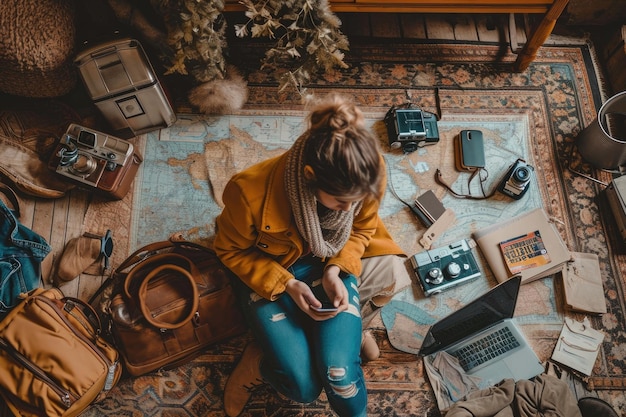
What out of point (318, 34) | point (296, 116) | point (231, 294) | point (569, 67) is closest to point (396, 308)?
point (231, 294)

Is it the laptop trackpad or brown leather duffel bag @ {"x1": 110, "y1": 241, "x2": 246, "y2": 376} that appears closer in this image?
brown leather duffel bag @ {"x1": 110, "y1": 241, "x2": 246, "y2": 376}

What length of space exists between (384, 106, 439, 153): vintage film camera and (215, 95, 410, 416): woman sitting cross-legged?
55 centimetres

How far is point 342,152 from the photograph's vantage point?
1.16 meters

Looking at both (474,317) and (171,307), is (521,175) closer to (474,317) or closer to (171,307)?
(474,317)

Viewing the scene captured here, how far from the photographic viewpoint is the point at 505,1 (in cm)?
195

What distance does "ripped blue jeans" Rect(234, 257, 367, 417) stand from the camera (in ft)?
5.04

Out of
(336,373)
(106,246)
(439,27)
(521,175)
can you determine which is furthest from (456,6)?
(106,246)

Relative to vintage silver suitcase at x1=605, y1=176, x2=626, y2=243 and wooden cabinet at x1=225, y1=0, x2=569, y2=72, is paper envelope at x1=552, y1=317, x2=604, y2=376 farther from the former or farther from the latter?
wooden cabinet at x1=225, y1=0, x2=569, y2=72

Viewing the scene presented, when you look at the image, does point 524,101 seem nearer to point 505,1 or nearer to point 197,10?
point 505,1

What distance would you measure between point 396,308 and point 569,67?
4.81 ft

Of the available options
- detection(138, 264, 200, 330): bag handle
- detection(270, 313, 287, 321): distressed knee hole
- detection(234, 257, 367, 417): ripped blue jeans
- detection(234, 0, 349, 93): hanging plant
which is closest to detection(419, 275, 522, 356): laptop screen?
detection(234, 257, 367, 417): ripped blue jeans

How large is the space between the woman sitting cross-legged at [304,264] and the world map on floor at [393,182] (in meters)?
0.35

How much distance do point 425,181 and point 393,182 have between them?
144 millimetres

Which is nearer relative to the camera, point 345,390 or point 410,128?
point 345,390
